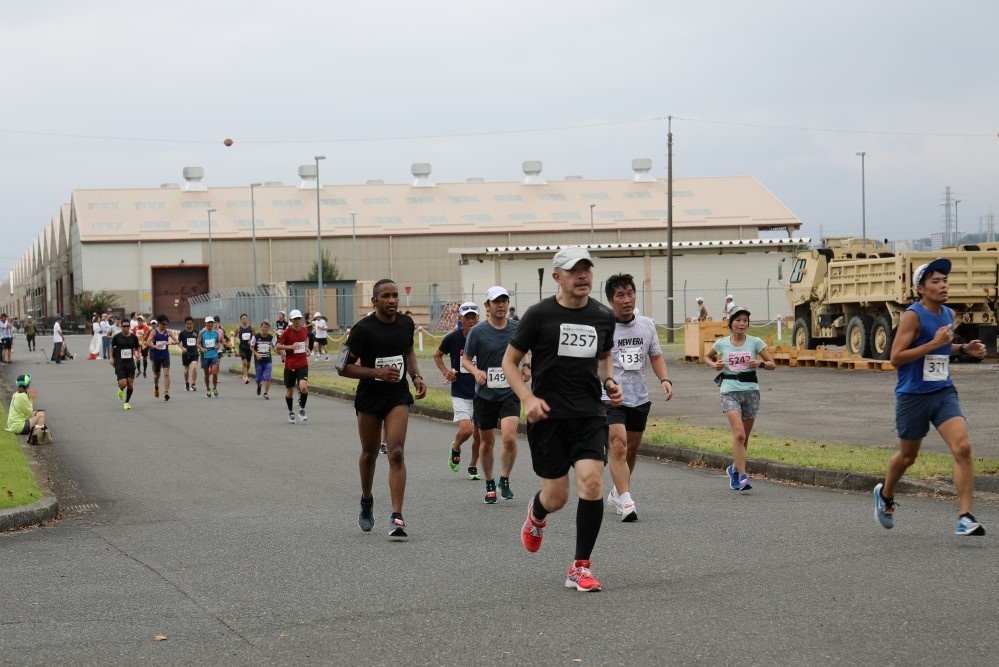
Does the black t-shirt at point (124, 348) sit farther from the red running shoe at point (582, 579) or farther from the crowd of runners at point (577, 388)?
the red running shoe at point (582, 579)

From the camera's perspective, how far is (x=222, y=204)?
8956 cm

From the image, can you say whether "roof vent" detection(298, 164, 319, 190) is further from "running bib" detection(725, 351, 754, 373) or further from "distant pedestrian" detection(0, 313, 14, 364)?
"running bib" detection(725, 351, 754, 373)

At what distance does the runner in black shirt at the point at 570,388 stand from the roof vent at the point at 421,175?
84.6m

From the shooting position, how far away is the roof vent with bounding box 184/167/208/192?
296ft

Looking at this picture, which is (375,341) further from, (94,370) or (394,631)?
(94,370)

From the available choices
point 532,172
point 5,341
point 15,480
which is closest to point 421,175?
point 532,172

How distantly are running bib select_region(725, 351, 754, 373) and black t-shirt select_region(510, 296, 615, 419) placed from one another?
455 centimetres

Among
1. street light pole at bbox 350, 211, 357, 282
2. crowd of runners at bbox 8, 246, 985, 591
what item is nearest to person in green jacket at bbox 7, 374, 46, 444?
crowd of runners at bbox 8, 246, 985, 591

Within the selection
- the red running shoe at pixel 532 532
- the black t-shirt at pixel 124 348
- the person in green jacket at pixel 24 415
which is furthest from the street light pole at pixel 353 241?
the red running shoe at pixel 532 532

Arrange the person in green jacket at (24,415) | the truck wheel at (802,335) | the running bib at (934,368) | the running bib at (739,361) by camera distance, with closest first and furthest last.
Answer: the running bib at (934,368) < the running bib at (739,361) < the person in green jacket at (24,415) < the truck wheel at (802,335)

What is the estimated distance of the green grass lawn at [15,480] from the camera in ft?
36.1

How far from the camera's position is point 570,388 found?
7438 millimetres

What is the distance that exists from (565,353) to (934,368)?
297cm

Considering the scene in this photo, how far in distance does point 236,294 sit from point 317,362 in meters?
24.0
